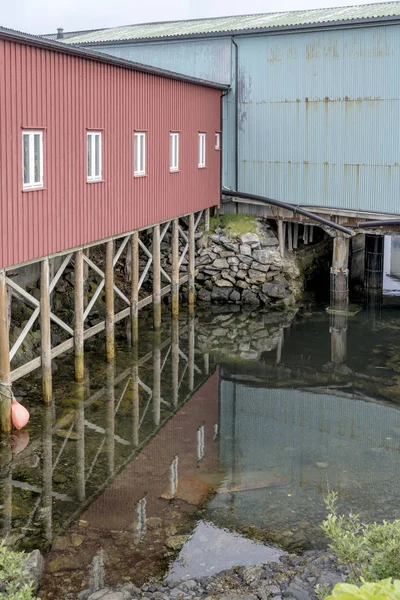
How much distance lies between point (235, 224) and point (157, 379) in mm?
8844

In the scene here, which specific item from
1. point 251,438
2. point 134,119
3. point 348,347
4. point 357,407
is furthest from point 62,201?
point 348,347

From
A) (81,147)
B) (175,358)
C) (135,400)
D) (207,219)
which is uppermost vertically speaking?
(81,147)

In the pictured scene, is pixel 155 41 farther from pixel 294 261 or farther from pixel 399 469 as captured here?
pixel 399 469

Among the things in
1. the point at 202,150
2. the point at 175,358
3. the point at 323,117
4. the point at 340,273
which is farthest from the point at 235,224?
the point at 175,358

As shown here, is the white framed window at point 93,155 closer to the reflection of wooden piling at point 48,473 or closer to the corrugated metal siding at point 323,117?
the reflection of wooden piling at point 48,473

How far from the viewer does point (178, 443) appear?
13.7 meters

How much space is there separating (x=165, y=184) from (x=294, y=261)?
607cm

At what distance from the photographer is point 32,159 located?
538 inches

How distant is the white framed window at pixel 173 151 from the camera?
2062cm

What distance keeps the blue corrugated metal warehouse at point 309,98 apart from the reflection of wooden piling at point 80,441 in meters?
10.8

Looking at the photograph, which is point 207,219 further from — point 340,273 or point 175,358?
point 175,358

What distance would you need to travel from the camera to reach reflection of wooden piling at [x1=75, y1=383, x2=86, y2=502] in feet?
39.0

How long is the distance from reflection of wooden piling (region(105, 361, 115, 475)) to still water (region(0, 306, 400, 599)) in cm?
3

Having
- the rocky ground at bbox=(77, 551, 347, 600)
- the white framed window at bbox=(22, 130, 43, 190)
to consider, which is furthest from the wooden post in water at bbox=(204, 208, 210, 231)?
the rocky ground at bbox=(77, 551, 347, 600)
